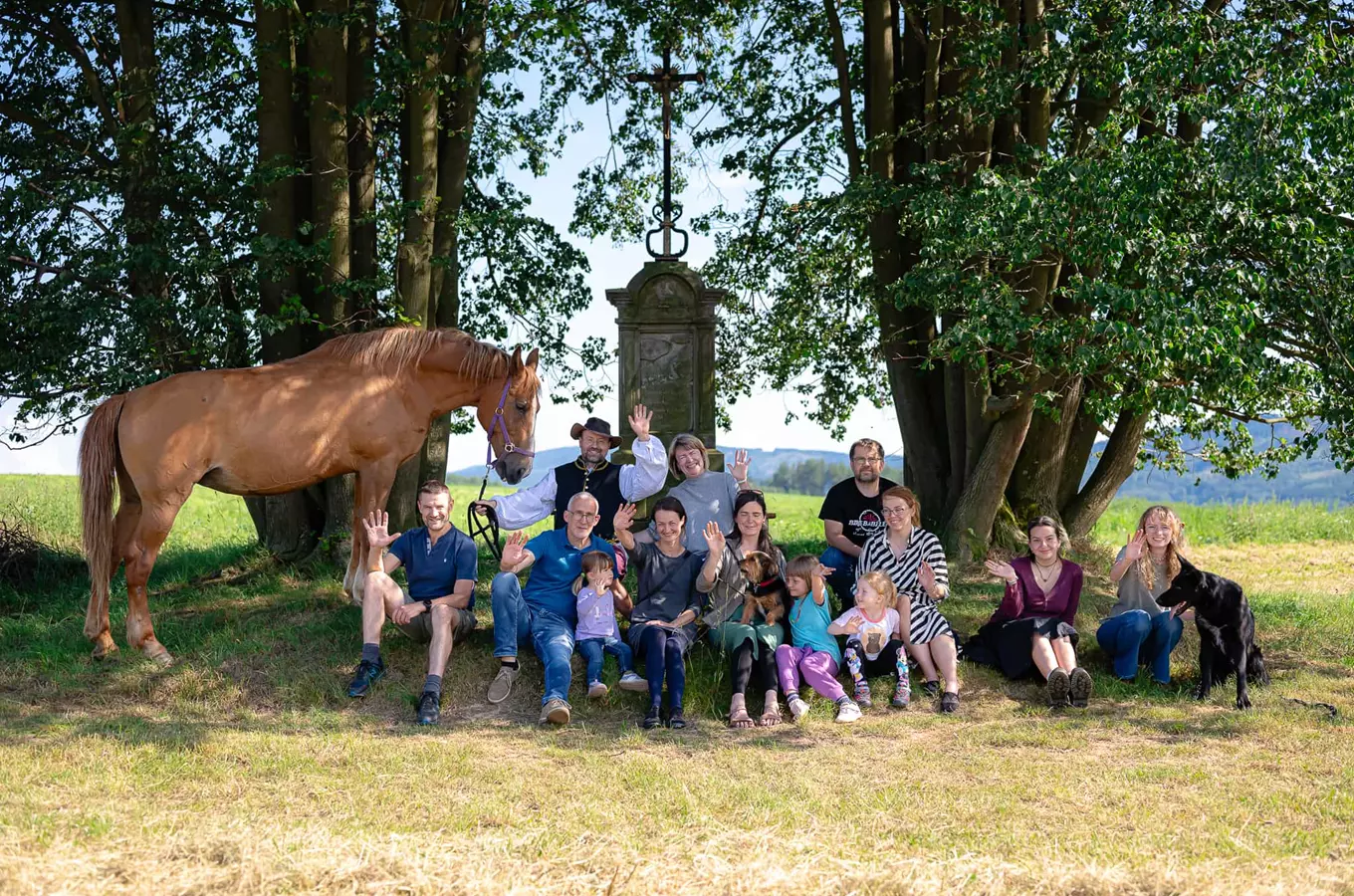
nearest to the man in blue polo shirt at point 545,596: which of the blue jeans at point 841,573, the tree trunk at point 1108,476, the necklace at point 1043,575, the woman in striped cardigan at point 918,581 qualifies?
the blue jeans at point 841,573

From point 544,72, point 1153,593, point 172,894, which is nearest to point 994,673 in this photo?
point 1153,593

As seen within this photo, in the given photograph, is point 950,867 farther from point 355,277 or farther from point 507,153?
point 507,153

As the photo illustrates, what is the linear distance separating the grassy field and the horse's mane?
177 centimetres

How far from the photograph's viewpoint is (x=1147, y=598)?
25.5 ft

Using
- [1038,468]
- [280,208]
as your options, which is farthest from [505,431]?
[1038,468]

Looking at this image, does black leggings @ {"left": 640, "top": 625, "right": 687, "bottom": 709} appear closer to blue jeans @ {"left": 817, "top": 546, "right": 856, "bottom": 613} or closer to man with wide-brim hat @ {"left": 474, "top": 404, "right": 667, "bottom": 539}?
man with wide-brim hat @ {"left": 474, "top": 404, "right": 667, "bottom": 539}

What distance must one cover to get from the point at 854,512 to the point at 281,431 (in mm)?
3865

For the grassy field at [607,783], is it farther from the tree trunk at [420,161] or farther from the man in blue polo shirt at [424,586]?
the tree trunk at [420,161]

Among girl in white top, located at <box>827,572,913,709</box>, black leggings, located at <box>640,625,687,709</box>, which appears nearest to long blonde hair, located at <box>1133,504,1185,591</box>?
girl in white top, located at <box>827,572,913,709</box>

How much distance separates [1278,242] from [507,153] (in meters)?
7.57

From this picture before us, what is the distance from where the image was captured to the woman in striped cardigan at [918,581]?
24.6 feet

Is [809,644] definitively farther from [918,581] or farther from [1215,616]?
[1215,616]

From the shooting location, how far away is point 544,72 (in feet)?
44.4

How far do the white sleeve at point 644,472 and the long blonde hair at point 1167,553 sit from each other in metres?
2.95
